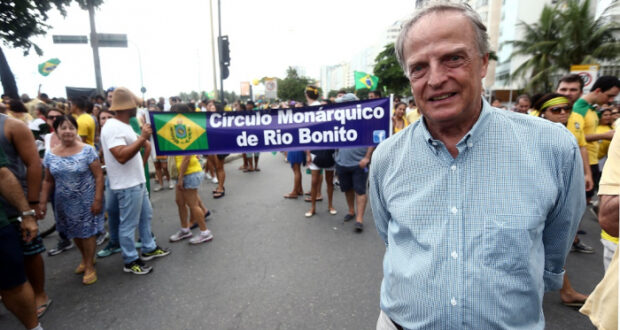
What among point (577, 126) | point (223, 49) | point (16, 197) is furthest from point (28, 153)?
point (223, 49)

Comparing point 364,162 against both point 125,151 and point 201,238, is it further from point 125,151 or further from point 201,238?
point 125,151

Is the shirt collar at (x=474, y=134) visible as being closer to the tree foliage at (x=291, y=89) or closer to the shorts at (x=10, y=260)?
the shorts at (x=10, y=260)

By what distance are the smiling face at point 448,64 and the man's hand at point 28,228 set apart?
291 centimetres

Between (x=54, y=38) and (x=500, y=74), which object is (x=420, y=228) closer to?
(x=54, y=38)

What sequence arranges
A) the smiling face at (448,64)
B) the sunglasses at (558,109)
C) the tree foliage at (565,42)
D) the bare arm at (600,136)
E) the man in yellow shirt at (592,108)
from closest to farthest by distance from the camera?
the smiling face at (448,64)
the sunglasses at (558,109)
the bare arm at (600,136)
the man in yellow shirt at (592,108)
the tree foliage at (565,42)

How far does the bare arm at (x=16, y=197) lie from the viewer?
2.23 m

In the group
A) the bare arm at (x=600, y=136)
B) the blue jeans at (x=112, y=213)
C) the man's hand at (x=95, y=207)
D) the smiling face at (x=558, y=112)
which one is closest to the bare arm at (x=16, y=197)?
the man's hand at (x=95, y=207)

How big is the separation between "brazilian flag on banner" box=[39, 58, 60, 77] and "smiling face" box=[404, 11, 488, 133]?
15.4m

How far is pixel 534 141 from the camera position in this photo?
1.17 m

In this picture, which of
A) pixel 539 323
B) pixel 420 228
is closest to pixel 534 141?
pixel 420 228

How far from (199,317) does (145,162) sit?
2585 mm

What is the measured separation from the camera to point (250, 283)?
3.27 m

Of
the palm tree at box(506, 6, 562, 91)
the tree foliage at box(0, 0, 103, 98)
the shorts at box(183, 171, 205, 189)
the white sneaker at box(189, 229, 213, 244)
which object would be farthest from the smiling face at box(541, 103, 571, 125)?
the palm tree at box(506, 6, 562, 91)

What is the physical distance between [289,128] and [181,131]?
1387mm
